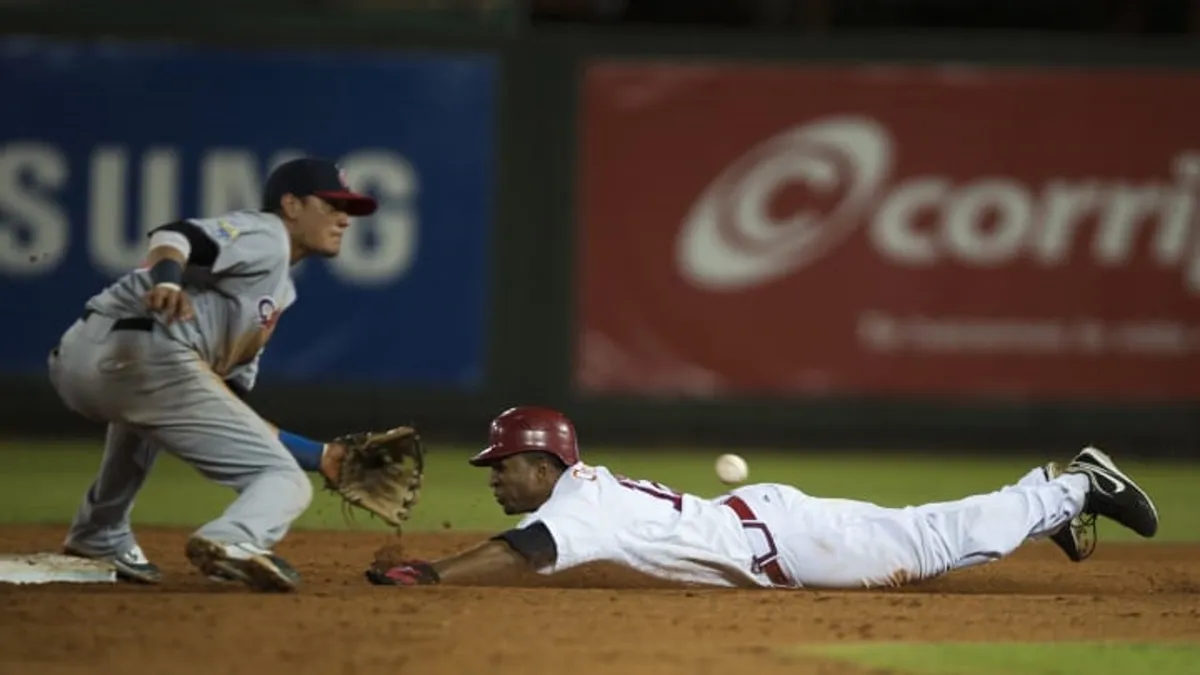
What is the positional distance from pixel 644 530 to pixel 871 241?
8.05 meters

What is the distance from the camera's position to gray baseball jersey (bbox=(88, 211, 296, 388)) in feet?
21.0

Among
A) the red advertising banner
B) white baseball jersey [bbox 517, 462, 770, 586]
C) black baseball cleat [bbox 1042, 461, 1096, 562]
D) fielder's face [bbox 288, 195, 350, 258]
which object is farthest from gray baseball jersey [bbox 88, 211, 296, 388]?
the red advertising banner

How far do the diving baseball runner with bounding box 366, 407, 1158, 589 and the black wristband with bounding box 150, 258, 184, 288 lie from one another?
3.74ft

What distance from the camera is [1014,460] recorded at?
537 inches

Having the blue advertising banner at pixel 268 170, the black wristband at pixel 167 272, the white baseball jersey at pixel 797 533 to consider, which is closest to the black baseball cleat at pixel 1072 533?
the white baseball jersey at pixel 797 533

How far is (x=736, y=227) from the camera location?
14055 millimetres

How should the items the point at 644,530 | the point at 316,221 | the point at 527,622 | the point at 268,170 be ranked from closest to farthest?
1. the point at 527,622
2. the point at 644,530
3. the point at 316,221
4. the point at 268,170

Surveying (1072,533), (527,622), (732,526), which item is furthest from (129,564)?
(1072,533)

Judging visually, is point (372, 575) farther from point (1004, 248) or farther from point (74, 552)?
point (1004, 248)

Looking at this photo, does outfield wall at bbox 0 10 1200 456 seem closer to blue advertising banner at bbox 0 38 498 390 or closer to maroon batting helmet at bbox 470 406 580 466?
blue advertising banner at bbox 0 38 498 390

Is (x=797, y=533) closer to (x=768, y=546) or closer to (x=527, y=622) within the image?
(x=768, y=546)

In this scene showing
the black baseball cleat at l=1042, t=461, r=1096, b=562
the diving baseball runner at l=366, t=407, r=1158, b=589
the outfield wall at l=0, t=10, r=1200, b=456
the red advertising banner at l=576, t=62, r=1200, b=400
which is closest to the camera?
the diving baseball runner at l=366, t=407, r=1158, b=589

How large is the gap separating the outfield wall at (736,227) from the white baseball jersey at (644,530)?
7.23 m

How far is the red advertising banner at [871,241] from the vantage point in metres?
14.1
